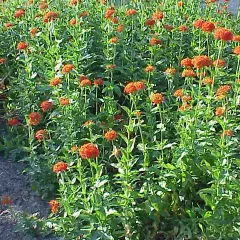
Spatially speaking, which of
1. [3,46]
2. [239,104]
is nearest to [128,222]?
[239,104]

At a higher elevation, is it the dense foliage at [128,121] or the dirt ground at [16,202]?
the dense foliage at [128,121]

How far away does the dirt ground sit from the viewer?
125 inches

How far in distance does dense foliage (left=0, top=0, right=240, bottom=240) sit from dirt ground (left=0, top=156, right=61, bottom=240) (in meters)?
0.09

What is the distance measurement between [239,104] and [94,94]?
1.15 metres

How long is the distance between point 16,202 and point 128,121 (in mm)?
987

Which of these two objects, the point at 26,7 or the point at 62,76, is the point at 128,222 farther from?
the point at 26,7

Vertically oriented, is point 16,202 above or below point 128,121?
below

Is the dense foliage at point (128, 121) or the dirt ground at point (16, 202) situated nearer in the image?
the dense foliage at point (128, 121)

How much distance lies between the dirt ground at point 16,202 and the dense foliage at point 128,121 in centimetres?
9

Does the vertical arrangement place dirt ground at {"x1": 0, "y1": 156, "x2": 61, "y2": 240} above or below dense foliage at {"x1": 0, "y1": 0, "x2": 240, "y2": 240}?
below

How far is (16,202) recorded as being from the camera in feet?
11.4

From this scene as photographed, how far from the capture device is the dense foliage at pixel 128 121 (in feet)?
9.37

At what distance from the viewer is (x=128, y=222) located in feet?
9.47

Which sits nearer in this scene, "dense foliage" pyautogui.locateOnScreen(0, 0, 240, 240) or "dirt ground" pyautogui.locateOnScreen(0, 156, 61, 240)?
"dense foliage" pyautogui.locateOnScreen(0, 0, 240, 240)
